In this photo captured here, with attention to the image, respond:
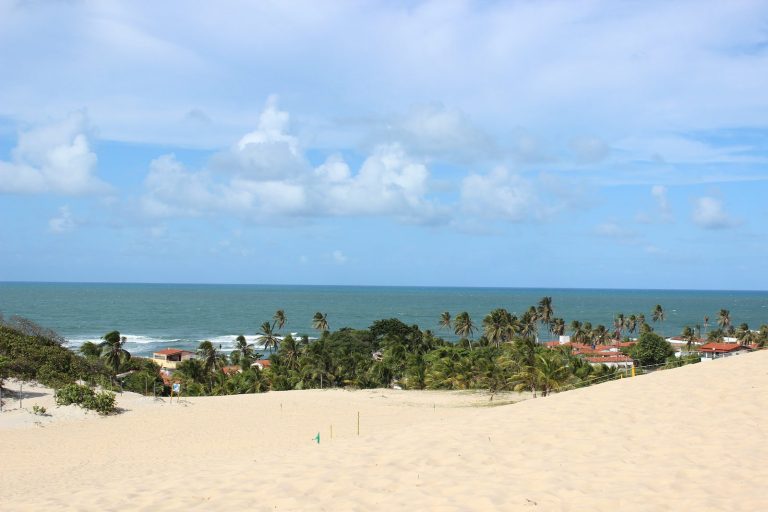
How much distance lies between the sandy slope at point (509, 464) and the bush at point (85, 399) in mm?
7097

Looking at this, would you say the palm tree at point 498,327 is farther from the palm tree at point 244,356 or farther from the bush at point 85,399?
the bush at point 85,399

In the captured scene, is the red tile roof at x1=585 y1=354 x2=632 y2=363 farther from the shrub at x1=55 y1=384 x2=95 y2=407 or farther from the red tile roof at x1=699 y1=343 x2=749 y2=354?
the shrub at x1=55 y1=384 x2=95 y2=407

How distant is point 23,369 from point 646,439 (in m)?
31.9

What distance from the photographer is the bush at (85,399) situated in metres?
27.8

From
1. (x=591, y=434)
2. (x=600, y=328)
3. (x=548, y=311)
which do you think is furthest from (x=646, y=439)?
(x=600, y=328)

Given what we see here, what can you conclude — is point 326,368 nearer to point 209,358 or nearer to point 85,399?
point 209,358

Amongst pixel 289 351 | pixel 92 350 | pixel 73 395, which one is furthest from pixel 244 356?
pixel 73 395

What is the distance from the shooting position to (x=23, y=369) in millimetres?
32719

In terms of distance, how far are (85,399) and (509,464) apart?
77.6 ft

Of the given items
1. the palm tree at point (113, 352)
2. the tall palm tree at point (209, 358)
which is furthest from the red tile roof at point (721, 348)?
the palm tree at point (113, 352)

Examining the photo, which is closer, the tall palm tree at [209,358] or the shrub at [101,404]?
the shrub at [101,404]

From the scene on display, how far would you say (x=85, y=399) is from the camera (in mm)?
28047

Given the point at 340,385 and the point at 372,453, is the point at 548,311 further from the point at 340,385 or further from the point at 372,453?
the point at 372,453

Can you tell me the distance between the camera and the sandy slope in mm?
8852
